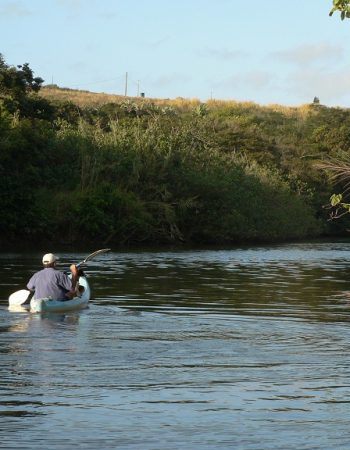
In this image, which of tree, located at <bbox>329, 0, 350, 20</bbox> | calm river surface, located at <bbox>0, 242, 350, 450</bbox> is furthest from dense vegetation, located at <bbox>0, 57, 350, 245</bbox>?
tree, located at <bbox>329, 0, 350, 20</bbox>

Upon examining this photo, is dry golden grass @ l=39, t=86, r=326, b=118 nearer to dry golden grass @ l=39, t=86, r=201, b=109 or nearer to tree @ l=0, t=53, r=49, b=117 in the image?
dry golden grass @ l=39, t=86, r=201, b=109

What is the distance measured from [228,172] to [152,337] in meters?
47.2

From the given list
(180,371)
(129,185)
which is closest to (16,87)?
(129,185)

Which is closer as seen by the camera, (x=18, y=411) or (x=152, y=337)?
(x=18, y=411)

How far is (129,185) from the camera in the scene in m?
58.4

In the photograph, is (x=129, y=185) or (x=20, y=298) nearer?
(x=20, y=298)

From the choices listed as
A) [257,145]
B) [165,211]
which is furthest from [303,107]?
[165,211]

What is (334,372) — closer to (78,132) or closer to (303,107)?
(78,132)

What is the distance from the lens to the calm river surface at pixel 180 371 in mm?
11672

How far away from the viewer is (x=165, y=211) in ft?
188

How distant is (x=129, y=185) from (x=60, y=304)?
1405 inches

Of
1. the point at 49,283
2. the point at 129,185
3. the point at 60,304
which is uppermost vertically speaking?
the point at 129,185

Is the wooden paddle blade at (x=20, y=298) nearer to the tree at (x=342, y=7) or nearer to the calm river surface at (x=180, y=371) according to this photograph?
the calm river surface at (x=180, y=371)

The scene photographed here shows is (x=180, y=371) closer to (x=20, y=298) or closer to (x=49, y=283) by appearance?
(x=49, y=283)
